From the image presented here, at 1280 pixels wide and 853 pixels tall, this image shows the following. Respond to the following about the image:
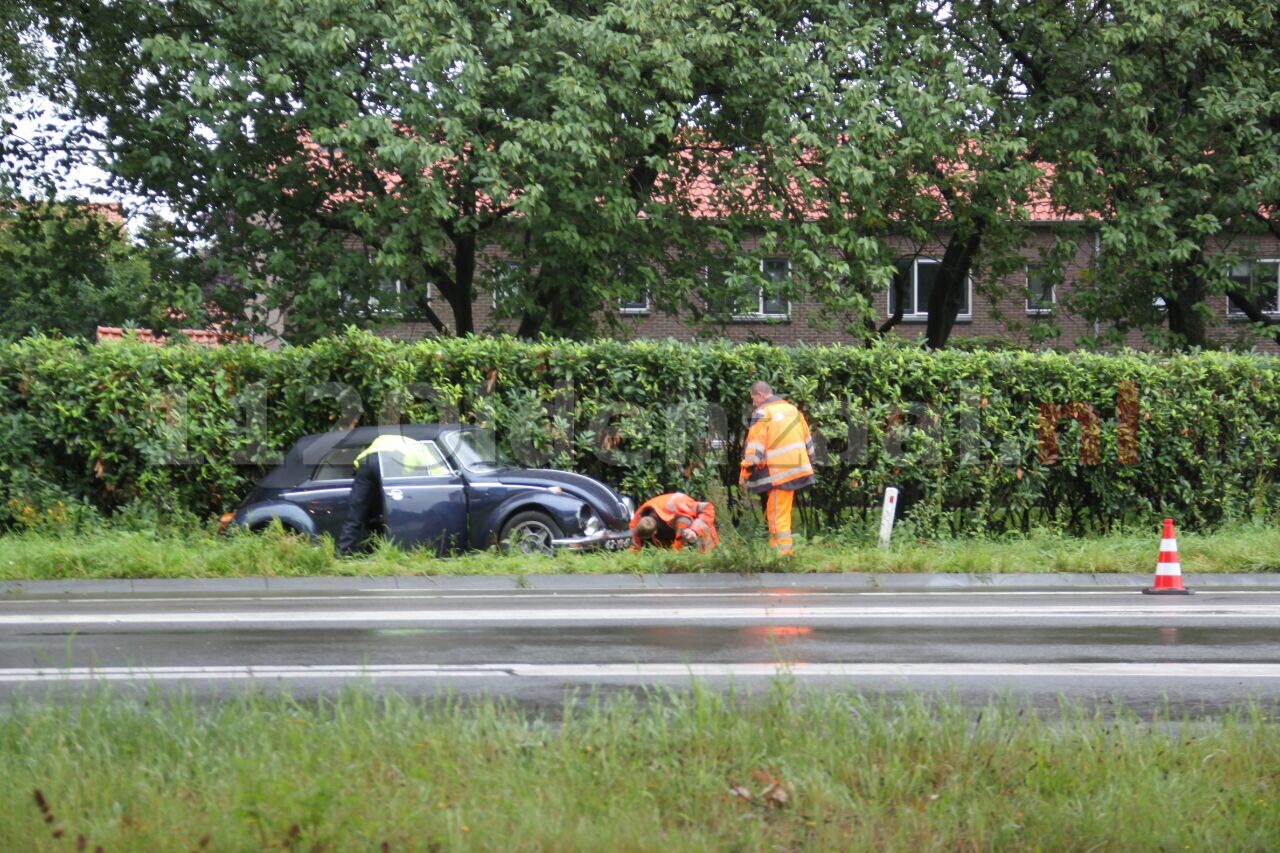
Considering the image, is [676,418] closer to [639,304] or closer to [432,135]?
[432,135]

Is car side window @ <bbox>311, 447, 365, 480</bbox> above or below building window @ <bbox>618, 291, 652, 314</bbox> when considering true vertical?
below

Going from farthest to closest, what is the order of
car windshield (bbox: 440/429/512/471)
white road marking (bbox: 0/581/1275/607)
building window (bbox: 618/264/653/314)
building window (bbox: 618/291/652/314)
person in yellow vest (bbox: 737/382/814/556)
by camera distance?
building window (bbox: 618/291/652/314)
building window (bbox: 618/264/653/314)
car windshield (bbox: 440/429/512/471)
person in yellow vest (bbox: 737/382/814/556)
white road marking (bbox: 0/581/1275/607)

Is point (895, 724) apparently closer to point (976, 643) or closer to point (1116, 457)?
point (976, 643)

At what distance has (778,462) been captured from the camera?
569 inches

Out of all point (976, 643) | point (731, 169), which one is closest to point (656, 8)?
point (731, 169)

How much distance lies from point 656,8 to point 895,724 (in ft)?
47.4

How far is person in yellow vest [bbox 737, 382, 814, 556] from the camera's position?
47.4 feet

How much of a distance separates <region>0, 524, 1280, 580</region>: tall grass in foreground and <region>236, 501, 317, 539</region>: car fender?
0.31 metres

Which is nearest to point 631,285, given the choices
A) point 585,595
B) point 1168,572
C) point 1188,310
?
point 585,595

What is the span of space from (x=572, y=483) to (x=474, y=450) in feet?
3.78

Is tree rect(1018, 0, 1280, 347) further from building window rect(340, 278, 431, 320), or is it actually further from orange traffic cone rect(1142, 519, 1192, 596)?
building window rect(340, 278, 431, 320)

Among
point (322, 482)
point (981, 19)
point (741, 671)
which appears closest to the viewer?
point (741, 671)

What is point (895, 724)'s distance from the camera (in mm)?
5844

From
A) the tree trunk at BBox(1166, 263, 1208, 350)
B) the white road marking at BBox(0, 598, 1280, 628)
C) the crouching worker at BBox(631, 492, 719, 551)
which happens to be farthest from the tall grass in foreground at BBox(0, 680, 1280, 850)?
the tree trunk at BBox(1166, 263, 1208, 350)
